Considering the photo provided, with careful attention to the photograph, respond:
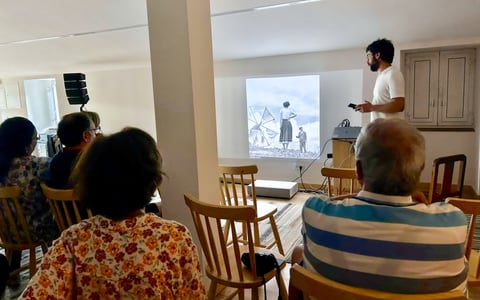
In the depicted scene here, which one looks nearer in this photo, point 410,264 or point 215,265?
point 410,264

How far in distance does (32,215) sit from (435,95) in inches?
187

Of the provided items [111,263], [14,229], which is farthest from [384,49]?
[14,229]

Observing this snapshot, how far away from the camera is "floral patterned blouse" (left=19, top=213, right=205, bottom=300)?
100 centimetres

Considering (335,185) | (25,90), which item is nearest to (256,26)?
(335,185)

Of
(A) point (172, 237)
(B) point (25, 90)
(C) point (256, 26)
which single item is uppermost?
(C) point (256, 26)

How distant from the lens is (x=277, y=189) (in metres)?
4.84

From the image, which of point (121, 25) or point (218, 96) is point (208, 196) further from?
point (218, 96)

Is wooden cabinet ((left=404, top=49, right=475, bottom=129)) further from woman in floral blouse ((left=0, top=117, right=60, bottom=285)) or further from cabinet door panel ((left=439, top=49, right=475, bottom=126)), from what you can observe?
woman in floral blouse ((left=0, top=117, right=60, bottom=285))

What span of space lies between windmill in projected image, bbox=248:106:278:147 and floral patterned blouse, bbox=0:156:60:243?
11.5ft

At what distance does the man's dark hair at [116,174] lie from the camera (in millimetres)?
1024

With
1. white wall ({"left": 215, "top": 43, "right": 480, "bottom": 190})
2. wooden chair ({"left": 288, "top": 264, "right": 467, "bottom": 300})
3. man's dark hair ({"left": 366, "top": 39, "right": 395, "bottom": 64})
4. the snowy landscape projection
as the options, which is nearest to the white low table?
white wall ({"left": 215, "top": 43, "right": 480, "bottom": 190})

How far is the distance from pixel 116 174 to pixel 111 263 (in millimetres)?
248

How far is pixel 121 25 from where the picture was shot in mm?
4340

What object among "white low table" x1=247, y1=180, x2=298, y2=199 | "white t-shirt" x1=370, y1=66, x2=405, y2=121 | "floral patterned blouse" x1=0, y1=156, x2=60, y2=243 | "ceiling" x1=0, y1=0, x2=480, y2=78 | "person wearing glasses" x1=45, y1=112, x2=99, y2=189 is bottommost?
"white low table" x1=247, y1=180, x2=298, y2=199
